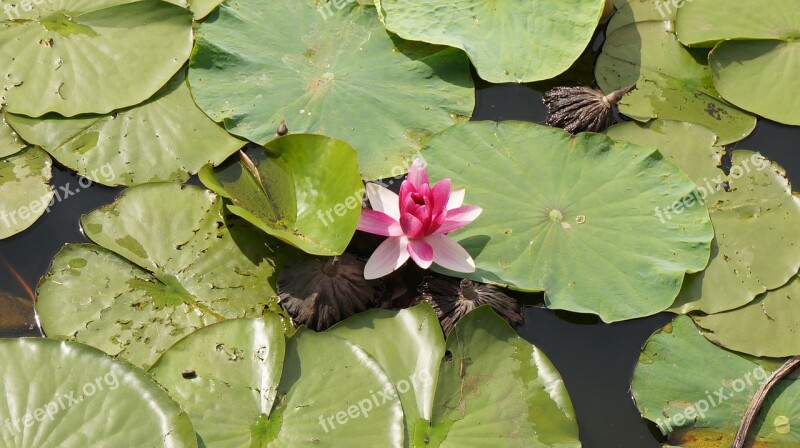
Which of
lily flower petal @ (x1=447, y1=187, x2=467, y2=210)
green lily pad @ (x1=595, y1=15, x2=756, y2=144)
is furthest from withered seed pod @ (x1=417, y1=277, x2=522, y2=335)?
green lily pad @ (x1=595, y1=15, x2=756, y2=144)

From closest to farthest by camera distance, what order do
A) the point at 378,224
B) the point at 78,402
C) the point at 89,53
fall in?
1. the point at 78,402
2. the point at 378,224
3. the point at 89,53

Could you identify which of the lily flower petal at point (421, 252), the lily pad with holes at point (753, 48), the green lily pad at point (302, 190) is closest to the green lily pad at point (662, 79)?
the lily pad with holes at point (753, 48)

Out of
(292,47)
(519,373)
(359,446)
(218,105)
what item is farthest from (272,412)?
(292,47)

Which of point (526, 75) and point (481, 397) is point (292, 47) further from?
point (481, 397)

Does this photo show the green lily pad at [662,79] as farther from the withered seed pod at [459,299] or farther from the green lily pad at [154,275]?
the green lily pad at [154,275]

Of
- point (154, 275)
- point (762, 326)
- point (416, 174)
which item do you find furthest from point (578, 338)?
point (154, 275)

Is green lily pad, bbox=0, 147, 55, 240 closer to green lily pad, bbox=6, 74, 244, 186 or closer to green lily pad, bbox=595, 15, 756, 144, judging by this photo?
green lily pad, bbox=6, 74, 244, 186

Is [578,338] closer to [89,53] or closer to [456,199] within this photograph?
Answer: [456,199]
